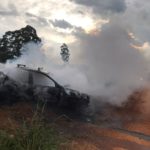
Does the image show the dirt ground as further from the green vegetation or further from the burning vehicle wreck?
the green vegetation

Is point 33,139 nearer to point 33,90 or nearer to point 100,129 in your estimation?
point 100,129

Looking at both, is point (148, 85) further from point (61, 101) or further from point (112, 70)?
point (61, 101)

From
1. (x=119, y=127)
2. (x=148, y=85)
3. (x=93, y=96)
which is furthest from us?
(x=148, y=85)

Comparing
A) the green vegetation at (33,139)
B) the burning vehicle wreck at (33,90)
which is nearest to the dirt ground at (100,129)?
the burning vehicle wreck at (33,90)

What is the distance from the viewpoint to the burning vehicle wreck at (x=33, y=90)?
16.0 meters

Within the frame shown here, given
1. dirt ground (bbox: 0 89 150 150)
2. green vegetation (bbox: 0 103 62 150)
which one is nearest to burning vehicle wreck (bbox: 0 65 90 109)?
dirt ground (bbox: 0 89 150 150)

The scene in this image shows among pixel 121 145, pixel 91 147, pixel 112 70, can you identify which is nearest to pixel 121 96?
pixel 112 70

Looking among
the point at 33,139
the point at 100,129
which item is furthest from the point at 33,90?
the point at 33,139

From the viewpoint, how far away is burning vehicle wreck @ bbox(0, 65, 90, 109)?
→ 630 inches

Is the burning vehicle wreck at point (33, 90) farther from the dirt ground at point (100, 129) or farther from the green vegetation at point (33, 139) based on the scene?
the green vegetation at point (33, 139)

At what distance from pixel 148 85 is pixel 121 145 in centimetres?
1291

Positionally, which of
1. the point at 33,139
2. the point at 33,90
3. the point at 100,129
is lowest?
the point at 33,139

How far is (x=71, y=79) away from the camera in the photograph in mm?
23531

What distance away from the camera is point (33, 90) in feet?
55.7
